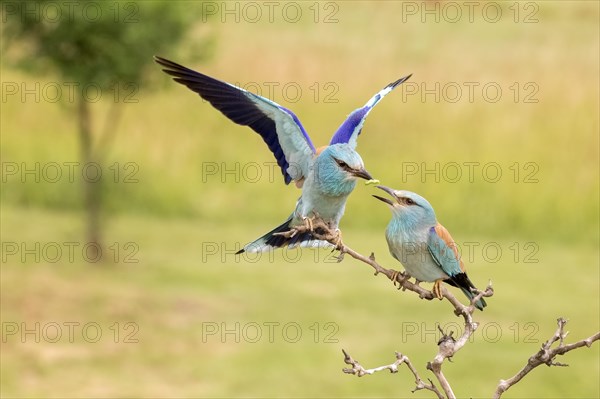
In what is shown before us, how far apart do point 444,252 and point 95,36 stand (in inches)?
356

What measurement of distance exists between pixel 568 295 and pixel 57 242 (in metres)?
7.17

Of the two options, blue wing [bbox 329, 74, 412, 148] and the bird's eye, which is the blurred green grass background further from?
the bird's eye

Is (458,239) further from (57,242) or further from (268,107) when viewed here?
(268,107)

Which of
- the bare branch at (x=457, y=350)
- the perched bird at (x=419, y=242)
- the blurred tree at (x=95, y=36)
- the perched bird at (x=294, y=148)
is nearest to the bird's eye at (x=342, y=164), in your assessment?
the perched bird at (x=294, y=148)

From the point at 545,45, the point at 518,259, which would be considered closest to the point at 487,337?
the point at 518,259

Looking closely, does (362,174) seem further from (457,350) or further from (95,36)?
(95,36)

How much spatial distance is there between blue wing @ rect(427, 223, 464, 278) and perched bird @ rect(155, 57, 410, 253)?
→ 44 cm

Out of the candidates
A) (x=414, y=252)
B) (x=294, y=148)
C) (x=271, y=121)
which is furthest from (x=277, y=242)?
(x=414, y=252)

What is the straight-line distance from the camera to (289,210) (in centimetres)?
1655

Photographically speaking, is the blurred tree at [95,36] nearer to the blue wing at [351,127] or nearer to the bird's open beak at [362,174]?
the blue wing at [351,127]

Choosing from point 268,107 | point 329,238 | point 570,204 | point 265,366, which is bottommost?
point 265,366

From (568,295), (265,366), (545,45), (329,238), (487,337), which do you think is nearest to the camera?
(329,238)

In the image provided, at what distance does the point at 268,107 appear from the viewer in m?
5.31

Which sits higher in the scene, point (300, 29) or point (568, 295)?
point (300, 29)
